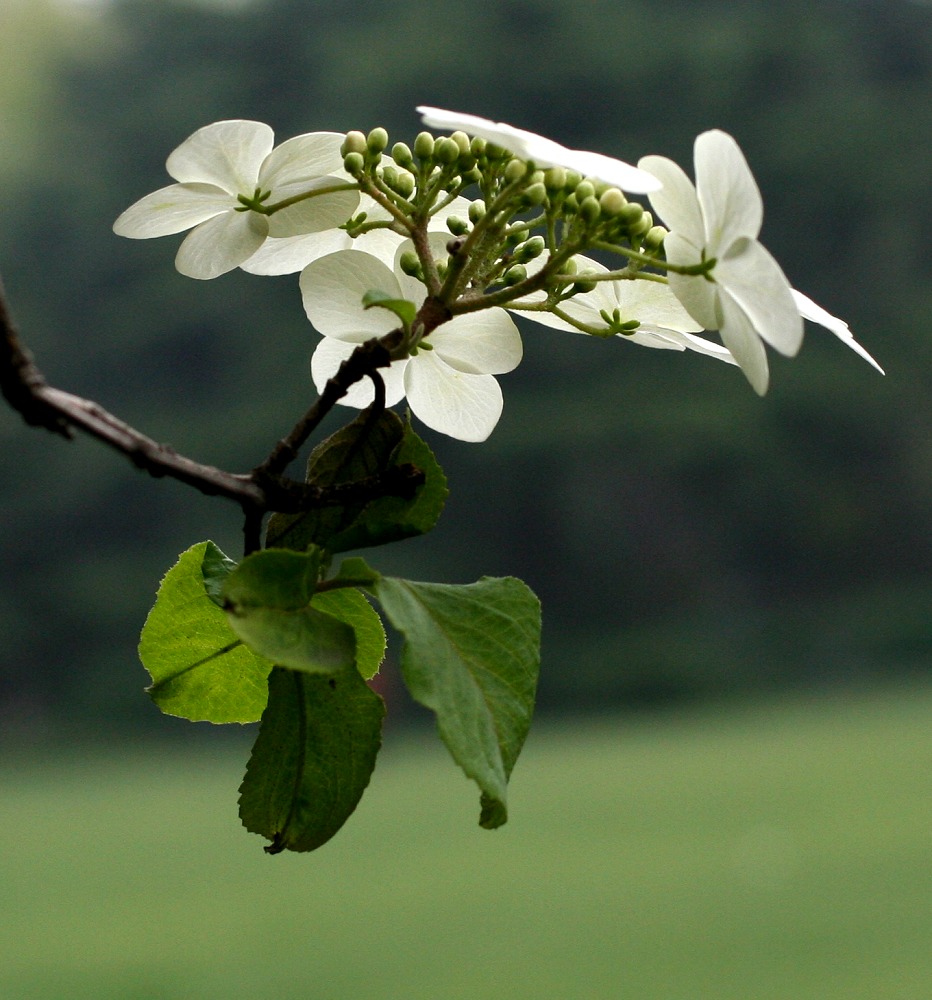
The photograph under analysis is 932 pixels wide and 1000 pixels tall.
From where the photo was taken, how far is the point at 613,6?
22.0m

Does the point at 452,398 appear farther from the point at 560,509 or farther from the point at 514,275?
the point at 560,509

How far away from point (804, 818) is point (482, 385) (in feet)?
51.2

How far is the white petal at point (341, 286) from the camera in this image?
0.44 meters

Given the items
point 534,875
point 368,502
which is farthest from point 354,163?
point 534,875

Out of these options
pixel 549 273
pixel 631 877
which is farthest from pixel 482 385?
pixel 631 877

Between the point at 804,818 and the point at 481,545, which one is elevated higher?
the point at 481,545

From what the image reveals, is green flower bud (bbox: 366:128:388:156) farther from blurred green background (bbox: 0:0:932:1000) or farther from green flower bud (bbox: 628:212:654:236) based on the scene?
blurred green background (bbox: 0:0:932:1000)

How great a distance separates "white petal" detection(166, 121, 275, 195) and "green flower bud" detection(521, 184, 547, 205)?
0.32 ft

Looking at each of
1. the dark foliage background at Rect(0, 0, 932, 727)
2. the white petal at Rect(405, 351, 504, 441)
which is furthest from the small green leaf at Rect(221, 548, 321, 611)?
the dark foliage background at Rect(0, 0, 932, 727)

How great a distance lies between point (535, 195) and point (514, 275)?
0.14 feet

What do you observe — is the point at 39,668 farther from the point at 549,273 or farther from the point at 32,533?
the point at 549,273

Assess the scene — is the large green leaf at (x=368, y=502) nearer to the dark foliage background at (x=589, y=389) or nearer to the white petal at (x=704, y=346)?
the white petal at (x=704, y=346)

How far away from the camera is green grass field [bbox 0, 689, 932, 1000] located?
1262 cm

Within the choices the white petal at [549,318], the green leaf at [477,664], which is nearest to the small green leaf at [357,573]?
the green leaf at [477,664]
